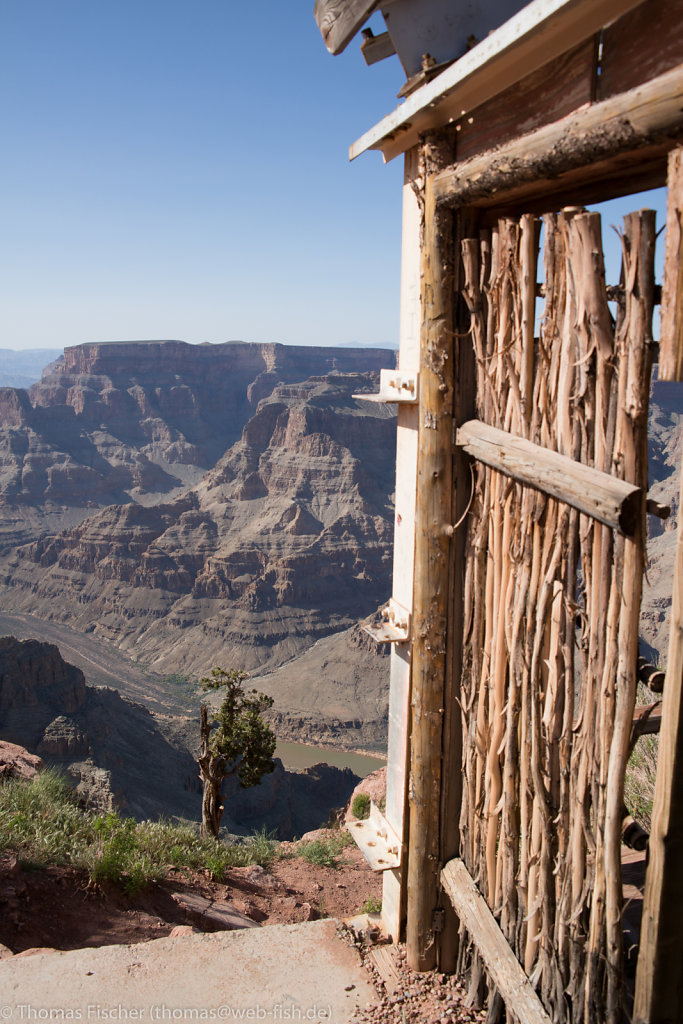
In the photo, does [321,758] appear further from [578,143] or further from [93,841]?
[578,143]

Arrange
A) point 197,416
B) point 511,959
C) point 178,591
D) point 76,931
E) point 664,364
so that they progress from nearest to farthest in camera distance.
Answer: point 664,364, point 511,959, point 76,931, point 178,591, point 197,416

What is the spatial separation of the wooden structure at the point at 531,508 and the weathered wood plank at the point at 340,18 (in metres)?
0.03

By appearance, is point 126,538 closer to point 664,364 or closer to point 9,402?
point 9,402

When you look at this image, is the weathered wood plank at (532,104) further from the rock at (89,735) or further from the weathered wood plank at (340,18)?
the rock at (89,735)

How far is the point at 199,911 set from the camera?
6301 millimetres

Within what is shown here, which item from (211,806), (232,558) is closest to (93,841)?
(211,806)

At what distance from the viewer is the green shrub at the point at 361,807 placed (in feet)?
49.1

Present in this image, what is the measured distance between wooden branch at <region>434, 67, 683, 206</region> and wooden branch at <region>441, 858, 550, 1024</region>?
3084 mm

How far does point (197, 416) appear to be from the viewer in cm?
12088

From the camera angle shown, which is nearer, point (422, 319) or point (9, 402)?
point (422, 319)

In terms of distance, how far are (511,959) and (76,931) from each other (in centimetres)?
349

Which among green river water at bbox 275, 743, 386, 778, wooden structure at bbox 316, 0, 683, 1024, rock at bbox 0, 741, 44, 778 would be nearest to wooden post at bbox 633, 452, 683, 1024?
wooden structure at bbox 316, 0, 683, 1024

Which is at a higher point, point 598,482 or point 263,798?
point 598,482

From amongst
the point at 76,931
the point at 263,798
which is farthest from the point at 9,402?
the point at 76,931
